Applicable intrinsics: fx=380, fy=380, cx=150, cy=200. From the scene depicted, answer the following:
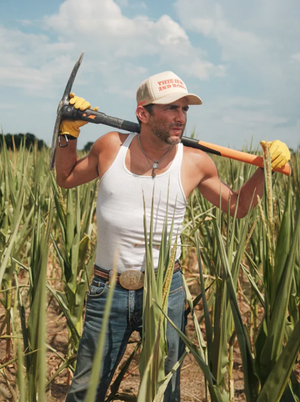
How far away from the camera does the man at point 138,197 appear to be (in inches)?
59.4

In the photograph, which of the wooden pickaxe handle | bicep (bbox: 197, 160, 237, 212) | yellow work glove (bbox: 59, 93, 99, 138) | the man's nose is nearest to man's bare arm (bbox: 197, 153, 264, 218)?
bicep (bbox: 197, 160, 237, 212)

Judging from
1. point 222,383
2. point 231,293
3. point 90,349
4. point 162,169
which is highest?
point 162,169

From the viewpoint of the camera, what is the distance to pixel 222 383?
97 cm

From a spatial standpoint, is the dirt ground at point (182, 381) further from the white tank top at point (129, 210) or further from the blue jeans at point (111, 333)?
the white tank top at point (129, 210)

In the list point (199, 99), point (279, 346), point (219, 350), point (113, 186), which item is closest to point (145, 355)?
point (219, 350)

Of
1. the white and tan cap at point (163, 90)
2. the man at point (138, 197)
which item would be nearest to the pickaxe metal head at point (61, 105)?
the man at point (138, 197)

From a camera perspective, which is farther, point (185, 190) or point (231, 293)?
point (185, 190)

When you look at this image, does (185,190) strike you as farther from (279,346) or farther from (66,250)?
(279,346)

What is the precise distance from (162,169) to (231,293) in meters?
0.85

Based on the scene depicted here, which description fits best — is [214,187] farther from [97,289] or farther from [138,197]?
[97,289]

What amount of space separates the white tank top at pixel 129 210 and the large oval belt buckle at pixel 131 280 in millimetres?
41

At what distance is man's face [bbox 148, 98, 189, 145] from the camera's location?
1597mm

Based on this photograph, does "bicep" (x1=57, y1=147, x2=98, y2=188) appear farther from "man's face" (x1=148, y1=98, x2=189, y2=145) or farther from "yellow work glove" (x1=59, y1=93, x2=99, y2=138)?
"man's face" (x1=148, y1=98, x2=189, y2=145)

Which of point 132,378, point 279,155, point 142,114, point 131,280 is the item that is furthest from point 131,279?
point 132,378
